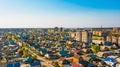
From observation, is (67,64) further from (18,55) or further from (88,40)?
(88,40)

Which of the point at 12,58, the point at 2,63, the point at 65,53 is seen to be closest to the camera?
the point at 2,63

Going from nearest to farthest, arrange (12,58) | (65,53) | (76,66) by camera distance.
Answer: (76,66) < (12,58) < (65,53)

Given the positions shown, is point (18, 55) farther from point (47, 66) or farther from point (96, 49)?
point (96, 49)

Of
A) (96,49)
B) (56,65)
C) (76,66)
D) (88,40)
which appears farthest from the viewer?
(88,40)

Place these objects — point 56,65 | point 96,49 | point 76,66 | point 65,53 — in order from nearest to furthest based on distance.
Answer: point 76,66, point 56,65, point 65,53, point 96,49

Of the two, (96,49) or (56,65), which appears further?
(96,49)

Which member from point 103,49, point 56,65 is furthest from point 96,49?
point 56,65

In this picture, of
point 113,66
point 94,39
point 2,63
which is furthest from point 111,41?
point 2,63

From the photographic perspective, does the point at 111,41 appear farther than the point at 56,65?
Yes

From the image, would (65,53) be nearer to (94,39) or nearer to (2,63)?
(2,63)
